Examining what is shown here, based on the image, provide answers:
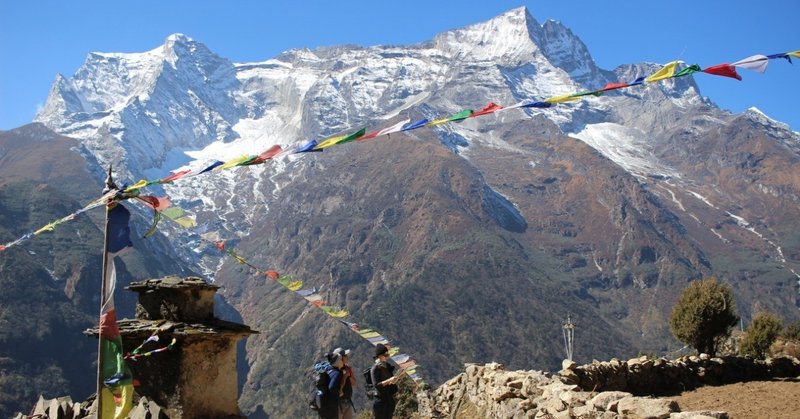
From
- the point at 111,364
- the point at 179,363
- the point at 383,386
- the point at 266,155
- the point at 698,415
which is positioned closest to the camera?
the point at 698,415

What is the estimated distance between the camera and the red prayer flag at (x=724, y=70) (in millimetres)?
8508

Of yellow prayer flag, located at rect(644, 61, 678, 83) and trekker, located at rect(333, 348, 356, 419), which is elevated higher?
yellow prayer flag, located at rect(644, 61, 678, 83)

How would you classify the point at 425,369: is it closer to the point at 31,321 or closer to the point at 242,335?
the point at 31,321

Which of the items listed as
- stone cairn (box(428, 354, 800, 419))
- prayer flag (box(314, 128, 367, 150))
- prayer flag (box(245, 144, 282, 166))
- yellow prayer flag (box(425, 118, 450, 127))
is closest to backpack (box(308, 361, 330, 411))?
stone cairn (box(428, 354, 800, 419))

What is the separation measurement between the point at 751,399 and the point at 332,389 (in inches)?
321

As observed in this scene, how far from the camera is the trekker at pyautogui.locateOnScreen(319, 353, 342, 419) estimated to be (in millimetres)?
10898

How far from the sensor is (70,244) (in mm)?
134125

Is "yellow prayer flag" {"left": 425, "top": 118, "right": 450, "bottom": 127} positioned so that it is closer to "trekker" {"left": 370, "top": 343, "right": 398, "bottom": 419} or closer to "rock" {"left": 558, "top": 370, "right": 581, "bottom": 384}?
"trekker" {"left": 370, "top": 343, "right": 398, "bottom": 419}

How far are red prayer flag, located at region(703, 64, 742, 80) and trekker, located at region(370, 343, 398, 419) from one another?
19.3ft

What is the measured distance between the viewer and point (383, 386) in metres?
11.4

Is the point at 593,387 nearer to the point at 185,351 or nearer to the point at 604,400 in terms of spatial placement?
the point at 604,400

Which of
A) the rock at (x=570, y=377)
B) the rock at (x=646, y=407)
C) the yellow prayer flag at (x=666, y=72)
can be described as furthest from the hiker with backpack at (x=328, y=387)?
the yellow prayer flag at (x=666, y=72)

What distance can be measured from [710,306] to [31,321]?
331ft

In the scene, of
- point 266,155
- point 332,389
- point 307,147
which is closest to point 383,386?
point 332,389
